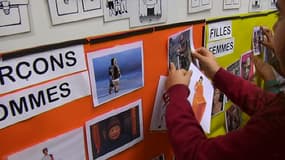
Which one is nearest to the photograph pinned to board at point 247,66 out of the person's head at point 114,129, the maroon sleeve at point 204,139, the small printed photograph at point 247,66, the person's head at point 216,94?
the small printed photograph at point 247,66

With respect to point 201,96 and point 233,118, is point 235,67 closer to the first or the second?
point 233,118

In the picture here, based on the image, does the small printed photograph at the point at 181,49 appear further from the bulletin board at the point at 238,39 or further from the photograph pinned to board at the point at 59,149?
the photograph pinned to board at the point at 59,149

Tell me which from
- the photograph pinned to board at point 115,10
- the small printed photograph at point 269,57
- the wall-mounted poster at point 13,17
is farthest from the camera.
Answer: the small printed photograph at point 269,57

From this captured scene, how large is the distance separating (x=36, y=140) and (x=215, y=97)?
721 mm

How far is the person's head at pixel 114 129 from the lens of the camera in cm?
77

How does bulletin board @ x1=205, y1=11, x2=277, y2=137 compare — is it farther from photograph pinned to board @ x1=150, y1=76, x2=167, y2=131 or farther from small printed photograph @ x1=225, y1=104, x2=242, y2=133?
photograph pinned to board @ x1=150, y1=76, x2=167, y2=131

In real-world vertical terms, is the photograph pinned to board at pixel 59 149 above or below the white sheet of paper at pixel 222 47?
below

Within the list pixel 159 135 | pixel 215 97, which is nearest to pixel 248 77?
pixel 215 97

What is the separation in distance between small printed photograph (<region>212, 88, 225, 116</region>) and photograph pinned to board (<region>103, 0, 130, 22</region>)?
0.54m

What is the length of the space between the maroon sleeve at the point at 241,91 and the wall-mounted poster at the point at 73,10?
1.55 ft

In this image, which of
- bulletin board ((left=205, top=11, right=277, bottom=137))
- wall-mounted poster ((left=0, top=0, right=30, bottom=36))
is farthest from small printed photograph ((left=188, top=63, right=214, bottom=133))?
wall-mounted poster ((left=0, top=0, right=30, bottom=36))

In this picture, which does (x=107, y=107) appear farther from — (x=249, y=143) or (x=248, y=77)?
(x=248, y=77)

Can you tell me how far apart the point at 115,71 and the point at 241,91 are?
44 centimetres

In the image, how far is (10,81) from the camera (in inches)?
21.5
